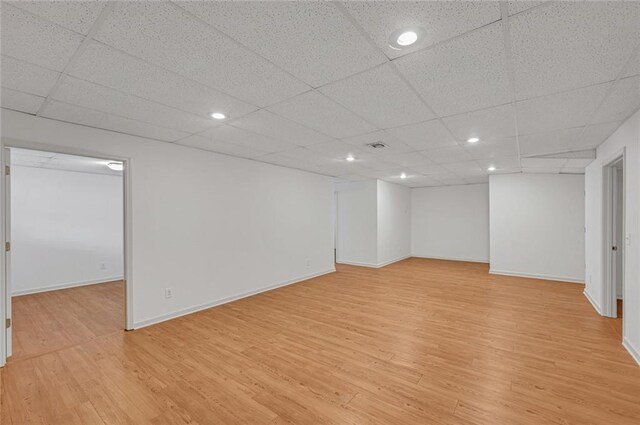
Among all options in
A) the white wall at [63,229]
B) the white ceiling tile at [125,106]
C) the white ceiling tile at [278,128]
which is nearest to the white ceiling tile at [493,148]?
the white ceiling tile at [278,128]

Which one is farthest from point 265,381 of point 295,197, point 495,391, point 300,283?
point 295,197

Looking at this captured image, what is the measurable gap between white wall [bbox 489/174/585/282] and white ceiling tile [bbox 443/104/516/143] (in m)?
3.89

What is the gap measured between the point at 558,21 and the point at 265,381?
311 cm

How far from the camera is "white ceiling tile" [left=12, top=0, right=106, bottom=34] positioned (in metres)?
1.32

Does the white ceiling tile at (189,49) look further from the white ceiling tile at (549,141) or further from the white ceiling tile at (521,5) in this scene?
the white ceiling tile at (549,141)

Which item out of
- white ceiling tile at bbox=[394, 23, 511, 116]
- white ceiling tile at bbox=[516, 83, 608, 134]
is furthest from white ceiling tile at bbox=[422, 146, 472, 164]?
white ceiling tile at bbox=[394, 23, 511, 116]

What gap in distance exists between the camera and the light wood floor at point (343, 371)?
2000mm

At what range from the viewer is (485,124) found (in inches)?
119

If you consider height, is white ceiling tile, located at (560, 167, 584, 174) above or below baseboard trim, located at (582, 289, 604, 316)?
above

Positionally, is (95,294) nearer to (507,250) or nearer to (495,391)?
(495,391)

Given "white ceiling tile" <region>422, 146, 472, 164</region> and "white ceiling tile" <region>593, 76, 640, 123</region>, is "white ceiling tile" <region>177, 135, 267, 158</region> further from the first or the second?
"white ceiling tile" <region>593, 76, 640, 123</region>

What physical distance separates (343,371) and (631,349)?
2.91 meters

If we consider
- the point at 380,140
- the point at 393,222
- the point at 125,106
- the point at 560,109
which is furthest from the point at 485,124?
the point at 393,222

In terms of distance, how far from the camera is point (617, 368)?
255 cm
